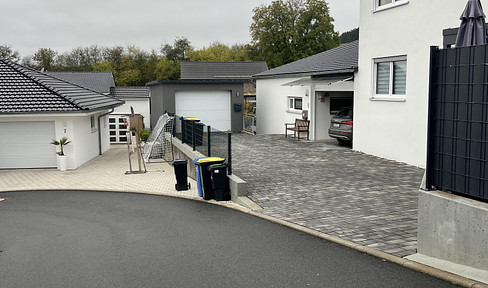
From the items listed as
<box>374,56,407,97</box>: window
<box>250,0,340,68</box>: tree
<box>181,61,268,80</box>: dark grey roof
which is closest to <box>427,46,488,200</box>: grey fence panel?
<box>374,56,407,97</box>: window

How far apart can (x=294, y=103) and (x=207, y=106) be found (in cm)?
631

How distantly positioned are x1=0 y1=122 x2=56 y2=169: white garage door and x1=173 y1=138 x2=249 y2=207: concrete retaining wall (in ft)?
15.3

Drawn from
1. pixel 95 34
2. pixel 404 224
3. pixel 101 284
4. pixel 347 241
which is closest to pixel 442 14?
pixel 404 224

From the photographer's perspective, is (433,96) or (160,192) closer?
(433,96)

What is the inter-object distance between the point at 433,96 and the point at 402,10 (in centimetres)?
881

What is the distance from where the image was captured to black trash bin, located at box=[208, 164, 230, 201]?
10938mm

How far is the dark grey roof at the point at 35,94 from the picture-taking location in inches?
688

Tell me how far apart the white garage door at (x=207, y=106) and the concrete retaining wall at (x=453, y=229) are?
72.6 ft

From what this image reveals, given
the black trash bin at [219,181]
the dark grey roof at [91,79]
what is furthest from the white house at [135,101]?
the black trash bin at [219,181]

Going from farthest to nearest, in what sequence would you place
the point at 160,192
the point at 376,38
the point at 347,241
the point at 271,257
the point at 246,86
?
the point at 246,86 < the point at 376,38 < the point at 160,192 < the point at 347,241 < the point at 271,257

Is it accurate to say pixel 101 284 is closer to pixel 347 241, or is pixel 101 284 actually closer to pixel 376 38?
pixel 347 241

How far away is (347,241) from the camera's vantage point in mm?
7230

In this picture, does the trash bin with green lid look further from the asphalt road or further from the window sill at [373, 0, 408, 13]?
the window sill at [373, 0, 408, 13]

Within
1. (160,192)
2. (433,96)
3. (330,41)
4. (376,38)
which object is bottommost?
(160,192)
